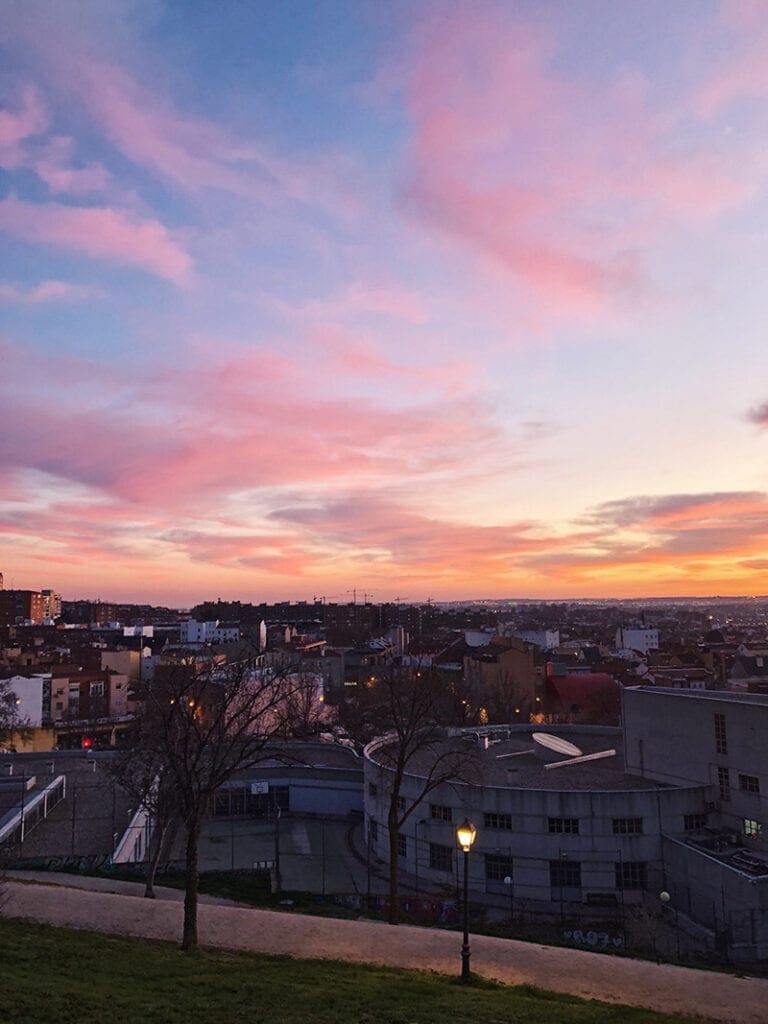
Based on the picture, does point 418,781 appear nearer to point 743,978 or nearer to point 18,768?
point 743,978

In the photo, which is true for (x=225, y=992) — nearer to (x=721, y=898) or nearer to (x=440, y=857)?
(x=721, y=898)

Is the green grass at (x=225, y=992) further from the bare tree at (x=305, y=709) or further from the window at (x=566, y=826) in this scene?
the bare tree at (x=305, y=709)

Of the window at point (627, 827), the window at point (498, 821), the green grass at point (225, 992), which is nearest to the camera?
the green grass at point (225, 992)

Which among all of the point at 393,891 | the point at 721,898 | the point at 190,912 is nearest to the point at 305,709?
the point at 393,891

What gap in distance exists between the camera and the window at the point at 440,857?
42.6 meters

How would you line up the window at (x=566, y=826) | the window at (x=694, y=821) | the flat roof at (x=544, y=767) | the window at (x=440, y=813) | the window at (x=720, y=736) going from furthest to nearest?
the flat roof at (x=544, y=767), the window at (x=440, y=813), the window at (x=720, y=736), the window at (x=694, y=821), the window at (x=566, y=826)

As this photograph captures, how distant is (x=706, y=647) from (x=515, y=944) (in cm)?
14077

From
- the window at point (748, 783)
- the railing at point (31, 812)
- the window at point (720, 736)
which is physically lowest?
the railing at point (31, 812)

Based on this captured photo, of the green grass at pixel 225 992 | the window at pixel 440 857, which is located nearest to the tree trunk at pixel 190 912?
the green grass at pixel 225 992

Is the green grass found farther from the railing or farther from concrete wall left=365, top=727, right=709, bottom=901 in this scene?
the railing

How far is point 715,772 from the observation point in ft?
137

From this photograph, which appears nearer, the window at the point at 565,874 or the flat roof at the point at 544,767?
the window at the point at 565,874

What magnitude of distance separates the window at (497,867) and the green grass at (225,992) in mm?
22585

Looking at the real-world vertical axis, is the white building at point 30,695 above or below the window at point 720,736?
below
